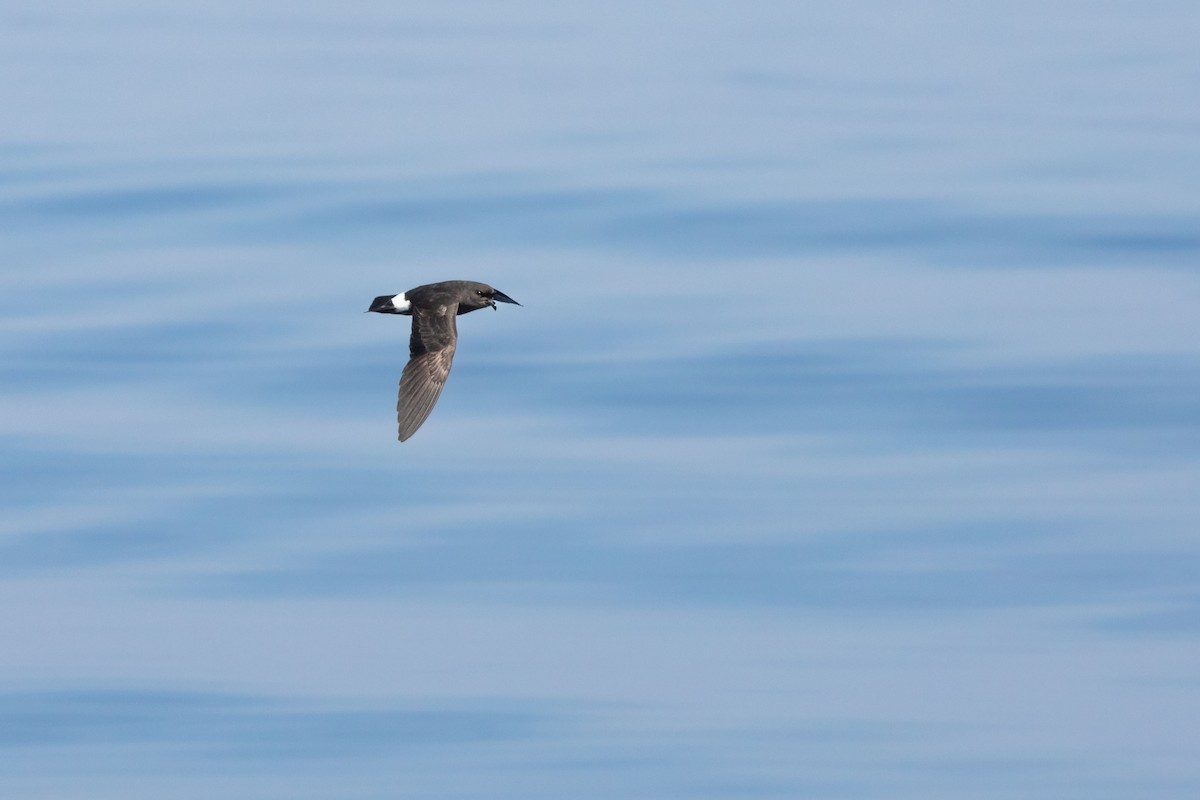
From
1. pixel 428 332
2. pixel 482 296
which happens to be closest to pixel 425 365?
pixel 428 332

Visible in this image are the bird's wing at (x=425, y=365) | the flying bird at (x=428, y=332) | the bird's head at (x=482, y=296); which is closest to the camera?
the bird's wing at (x=425, y=365)

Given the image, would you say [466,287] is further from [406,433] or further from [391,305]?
[406,433]

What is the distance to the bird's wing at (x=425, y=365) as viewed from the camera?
24.8m

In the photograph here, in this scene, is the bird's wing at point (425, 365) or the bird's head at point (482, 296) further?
the bird's head at point (482, 296)

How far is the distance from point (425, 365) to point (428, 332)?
1.87ft

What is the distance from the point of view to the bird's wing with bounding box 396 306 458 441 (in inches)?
977

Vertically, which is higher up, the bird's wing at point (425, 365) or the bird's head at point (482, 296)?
the bird's head at point (482, 296)

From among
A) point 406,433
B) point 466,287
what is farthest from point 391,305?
point 406,433

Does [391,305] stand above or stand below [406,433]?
above

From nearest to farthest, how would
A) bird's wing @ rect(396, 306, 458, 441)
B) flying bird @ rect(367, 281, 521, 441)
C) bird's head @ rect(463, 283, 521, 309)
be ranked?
bird's wing @ rect(396, 306, 458, 441) → flying bird @ rect(367, 281, 521, 441) → bird's head @ rect(463, 283, 521, 309)

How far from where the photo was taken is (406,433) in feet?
79.8

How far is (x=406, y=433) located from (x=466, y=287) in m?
2.64

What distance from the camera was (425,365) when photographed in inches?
1001

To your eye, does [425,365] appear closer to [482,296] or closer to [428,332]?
[428,332]
